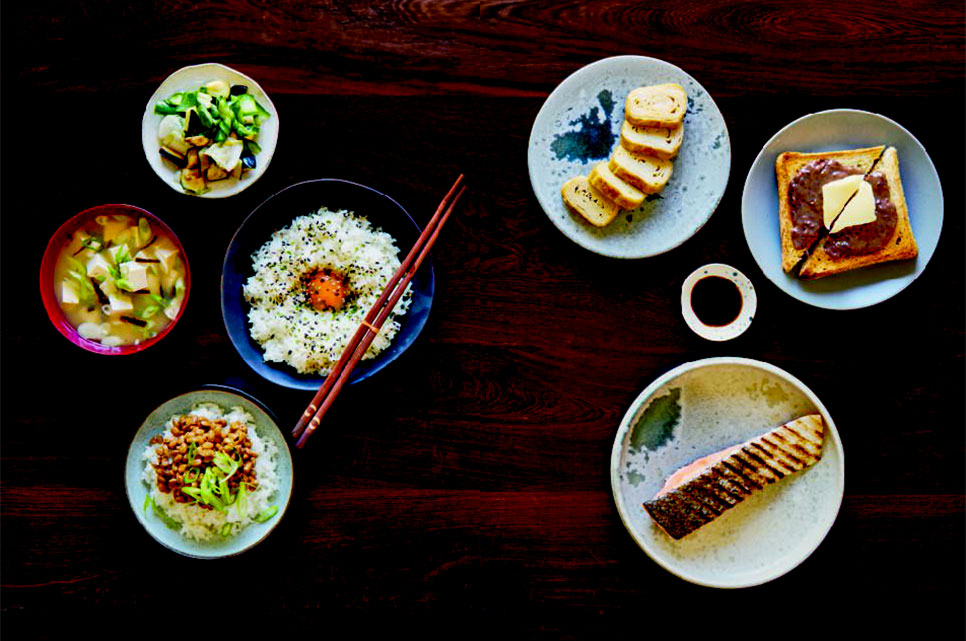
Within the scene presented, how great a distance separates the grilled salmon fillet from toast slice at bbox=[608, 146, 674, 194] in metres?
0.88

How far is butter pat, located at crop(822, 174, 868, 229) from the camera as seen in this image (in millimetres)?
2137

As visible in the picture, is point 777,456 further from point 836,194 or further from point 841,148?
point 841,148

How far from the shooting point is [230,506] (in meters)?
2.08

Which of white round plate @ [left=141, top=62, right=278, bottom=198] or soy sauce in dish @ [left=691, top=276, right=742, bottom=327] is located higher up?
white round plate @ [left=141, top=62, right=278, bottom=198]

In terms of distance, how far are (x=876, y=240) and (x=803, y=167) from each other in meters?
0.33

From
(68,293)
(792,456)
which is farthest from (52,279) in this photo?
(792,456)

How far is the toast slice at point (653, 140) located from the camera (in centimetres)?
213

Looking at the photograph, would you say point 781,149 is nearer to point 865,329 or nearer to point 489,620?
point 865,329

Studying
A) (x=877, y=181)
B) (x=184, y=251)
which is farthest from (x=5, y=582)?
(x=877, y=181)

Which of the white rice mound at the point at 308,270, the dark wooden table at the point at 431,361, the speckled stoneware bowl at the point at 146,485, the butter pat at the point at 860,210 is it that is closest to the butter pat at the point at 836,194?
the butter pat at the point at 860,210

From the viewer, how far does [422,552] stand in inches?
88.8

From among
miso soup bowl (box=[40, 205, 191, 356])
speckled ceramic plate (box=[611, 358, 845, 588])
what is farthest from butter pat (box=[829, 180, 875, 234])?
miso soup bowl (box=[40, 205, 191, 356])

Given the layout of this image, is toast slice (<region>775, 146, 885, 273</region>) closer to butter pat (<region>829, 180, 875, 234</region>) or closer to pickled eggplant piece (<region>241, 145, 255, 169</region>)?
butter pat (<region>829, 180, 875, 234</region>)

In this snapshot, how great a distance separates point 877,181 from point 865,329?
50 cm
